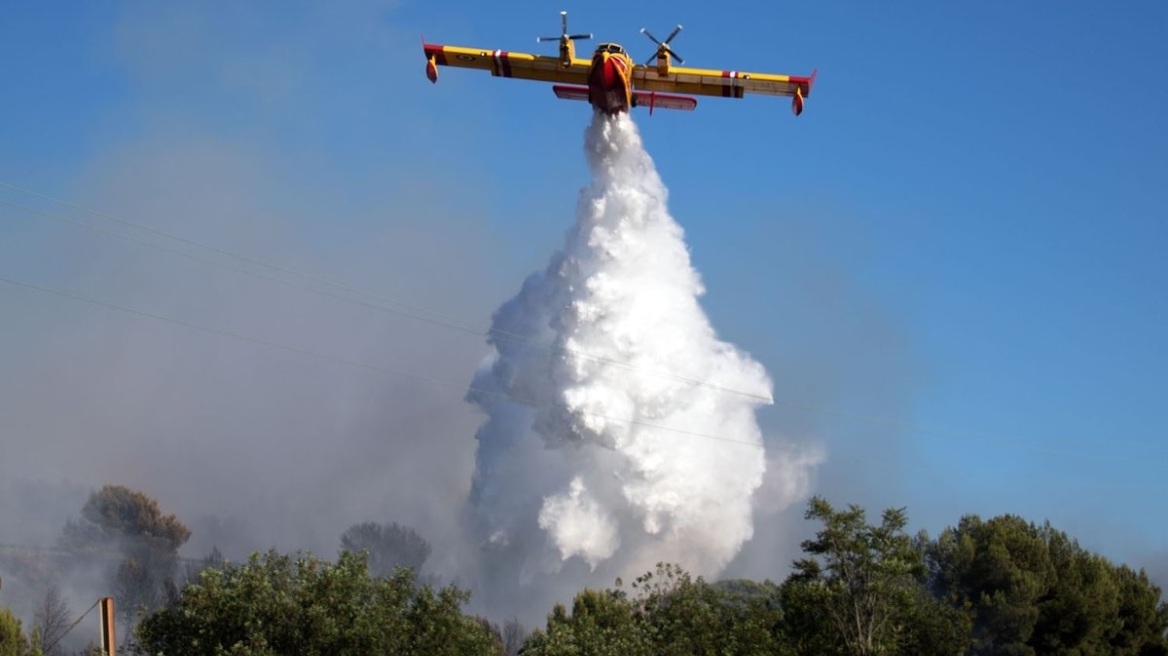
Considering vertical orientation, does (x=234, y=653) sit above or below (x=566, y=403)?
below

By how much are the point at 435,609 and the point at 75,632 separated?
63957mm

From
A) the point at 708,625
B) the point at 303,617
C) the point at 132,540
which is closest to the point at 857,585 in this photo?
the point at 708,625

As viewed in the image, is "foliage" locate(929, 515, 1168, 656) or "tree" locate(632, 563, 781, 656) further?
"foliage" locate(929, 515, 1168, 656)

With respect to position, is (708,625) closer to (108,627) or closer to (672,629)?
(672,629)

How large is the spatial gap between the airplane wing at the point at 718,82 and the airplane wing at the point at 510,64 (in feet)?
9.17

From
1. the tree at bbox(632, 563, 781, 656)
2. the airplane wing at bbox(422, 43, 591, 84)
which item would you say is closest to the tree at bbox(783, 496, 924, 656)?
the tree at bbox(632, 563, 781, 656)

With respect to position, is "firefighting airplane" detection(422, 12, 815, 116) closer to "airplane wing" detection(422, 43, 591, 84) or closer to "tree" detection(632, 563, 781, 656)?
"airplane wing" detection(422, 43, 591, 84)

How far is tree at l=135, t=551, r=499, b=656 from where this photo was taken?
40.5m

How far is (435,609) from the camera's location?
43.2m

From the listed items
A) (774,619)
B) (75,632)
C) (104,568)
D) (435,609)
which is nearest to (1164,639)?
(774,619)

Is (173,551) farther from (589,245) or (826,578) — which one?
(826,578)

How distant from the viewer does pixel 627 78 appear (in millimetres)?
61031

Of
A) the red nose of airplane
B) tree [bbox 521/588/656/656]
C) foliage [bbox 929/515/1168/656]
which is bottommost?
tree [bbox 521/588/656/656]

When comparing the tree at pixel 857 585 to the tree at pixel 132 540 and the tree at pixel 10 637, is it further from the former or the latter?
the tree at pixel 132 540
